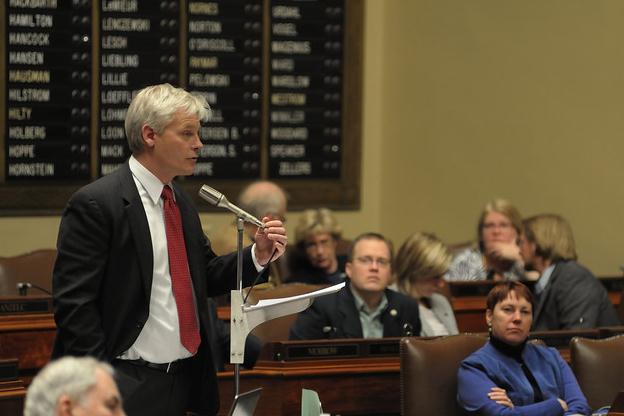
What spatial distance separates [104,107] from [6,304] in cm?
230

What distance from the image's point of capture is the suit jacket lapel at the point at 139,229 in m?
3.30

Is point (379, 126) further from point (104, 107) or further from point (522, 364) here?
point (522, 364)

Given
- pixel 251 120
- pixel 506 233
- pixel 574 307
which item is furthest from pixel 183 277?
pixel 251 120

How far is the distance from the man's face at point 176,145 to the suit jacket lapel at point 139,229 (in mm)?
102

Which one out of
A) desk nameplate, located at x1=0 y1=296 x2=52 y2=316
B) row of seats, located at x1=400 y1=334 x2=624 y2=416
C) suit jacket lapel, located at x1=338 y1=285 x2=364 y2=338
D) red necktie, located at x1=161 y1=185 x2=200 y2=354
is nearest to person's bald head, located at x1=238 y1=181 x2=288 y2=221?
suit jacket lapel, located at x1=338 y1=285 x2=364 y2=338

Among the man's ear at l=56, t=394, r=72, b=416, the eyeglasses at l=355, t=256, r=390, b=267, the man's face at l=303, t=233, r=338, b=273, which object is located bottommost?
the man's face at l=303, t=233, r=338, b=273

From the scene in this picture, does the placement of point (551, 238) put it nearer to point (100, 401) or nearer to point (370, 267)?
point (370, 267)

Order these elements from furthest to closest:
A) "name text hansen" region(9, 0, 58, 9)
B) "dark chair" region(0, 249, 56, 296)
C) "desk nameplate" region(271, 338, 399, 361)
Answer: "name text hansen" region(9, 0, 58, 9) < "dark chair" region(0, 249, 56, 296) < "desk nameplate" region(271, 338, 399, 361)

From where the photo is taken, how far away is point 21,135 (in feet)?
23.2

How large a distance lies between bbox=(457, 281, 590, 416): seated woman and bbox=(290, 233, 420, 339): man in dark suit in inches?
26.5

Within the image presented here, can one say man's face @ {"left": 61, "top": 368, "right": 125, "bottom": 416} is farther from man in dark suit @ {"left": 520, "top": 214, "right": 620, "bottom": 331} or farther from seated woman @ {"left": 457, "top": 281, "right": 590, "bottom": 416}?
man in dark suit @ {"left": 520, "top": 214, "right": 620, "bottom": 331}

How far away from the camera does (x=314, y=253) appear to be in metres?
6.59

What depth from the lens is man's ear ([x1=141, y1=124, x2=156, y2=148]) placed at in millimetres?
3355

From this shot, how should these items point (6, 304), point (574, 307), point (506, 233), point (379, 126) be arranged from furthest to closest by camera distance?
point (379, 126) → point (506, 233) → point (574, 307) → point (6, 304)
